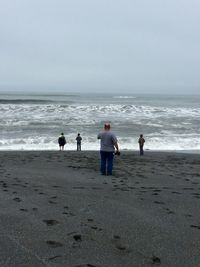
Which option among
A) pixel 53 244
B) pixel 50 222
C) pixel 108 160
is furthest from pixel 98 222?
pixel 108 160

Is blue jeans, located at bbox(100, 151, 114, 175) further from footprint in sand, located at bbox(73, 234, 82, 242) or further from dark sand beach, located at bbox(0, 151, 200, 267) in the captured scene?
footprint in sand, located at bbox(73, 234, 82, 242)

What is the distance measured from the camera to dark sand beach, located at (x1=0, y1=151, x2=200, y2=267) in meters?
4.59

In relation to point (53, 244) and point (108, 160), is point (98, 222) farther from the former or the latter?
point (108, 160)

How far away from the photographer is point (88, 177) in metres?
11.0

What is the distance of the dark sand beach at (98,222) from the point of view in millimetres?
4590

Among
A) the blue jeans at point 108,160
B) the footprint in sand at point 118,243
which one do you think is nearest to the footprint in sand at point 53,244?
the footprint in sand at point 118,243

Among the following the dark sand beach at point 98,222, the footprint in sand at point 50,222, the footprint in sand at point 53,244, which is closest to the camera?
the dark sand beach at point 98,222

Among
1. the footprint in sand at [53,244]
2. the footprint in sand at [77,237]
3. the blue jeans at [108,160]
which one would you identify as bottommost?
the blue jeans at [108,160]

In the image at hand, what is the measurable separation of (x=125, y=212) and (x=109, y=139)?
15.2 feet

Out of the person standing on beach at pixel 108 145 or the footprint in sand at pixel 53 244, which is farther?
the person standing on beach at pixel 108 145

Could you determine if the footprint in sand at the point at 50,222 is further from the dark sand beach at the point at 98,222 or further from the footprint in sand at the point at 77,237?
the footprint in sand at the point at 77,237

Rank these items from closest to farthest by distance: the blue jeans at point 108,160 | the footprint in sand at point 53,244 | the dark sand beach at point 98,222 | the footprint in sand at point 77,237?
1. the dark sand beach at point 98,222
2. the footprint in sand at point 53,244
3. the footprint in sand at point 77,237
4. the blue jeans at point 108,160

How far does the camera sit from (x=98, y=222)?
595 cm

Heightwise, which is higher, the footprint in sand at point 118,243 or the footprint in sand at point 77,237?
the footprint in sand at point 77,237
